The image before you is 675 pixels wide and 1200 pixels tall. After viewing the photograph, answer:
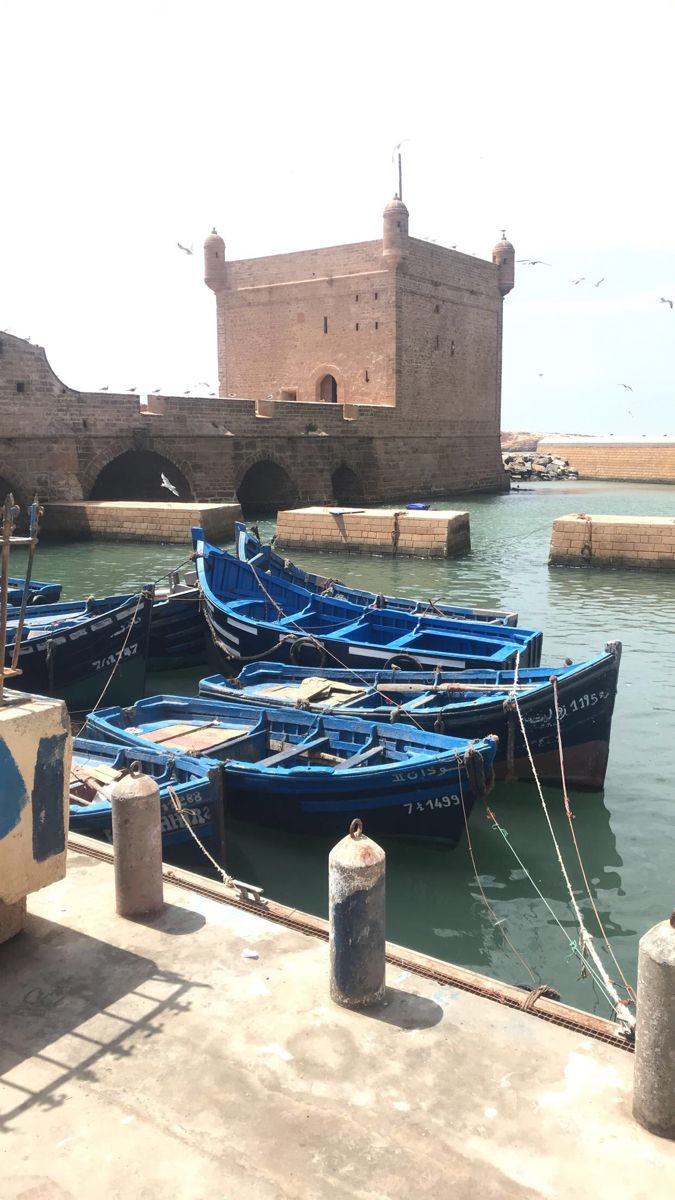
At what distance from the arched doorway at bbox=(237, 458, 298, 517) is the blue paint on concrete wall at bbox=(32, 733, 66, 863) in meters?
30.1

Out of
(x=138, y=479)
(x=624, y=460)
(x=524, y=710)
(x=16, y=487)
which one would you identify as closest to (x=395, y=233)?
(x=138, y=479)

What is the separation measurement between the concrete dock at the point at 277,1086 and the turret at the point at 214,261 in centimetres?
4303

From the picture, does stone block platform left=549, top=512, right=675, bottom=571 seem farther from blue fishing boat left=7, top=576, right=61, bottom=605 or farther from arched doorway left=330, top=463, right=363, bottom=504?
arched doorway left=330, top=463, right=363, bottom=504

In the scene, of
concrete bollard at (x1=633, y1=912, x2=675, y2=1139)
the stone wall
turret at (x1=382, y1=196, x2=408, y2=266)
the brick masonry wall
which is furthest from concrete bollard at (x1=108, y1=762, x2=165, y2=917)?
the brick masonry wall

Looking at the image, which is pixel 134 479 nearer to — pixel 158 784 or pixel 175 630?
pixel 175 630

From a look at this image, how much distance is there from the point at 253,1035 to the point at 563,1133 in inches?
49.4

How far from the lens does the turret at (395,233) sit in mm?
37844

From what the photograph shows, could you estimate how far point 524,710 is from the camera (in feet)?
27.8

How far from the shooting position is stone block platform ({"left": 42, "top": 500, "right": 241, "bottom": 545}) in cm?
2578

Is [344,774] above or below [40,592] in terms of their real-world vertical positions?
below

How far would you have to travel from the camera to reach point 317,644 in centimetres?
1120

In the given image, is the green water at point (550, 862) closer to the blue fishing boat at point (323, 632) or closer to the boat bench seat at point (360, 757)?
the boat bench seat at point (360, 757)

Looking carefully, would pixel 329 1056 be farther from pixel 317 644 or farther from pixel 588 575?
pixel 588 575

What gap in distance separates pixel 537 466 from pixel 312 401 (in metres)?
23.2
